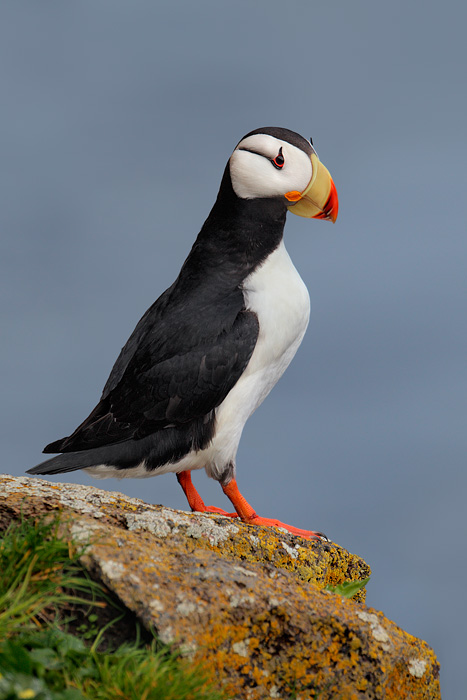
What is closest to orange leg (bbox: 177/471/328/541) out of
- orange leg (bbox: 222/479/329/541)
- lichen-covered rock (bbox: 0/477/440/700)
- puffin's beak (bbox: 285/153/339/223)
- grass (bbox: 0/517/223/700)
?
orange leg (bbox: 222/479/329/541)

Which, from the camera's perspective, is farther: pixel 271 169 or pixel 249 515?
pixel 271 169

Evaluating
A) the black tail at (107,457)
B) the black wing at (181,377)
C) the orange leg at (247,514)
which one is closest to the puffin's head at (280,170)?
the black wing at (181,377)

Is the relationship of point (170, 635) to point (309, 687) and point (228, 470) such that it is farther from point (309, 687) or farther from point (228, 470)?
point (228, 470)

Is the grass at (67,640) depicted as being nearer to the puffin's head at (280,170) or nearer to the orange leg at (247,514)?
the orange leg at (247,514)

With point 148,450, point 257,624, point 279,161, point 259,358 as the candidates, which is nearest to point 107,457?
point 148,450

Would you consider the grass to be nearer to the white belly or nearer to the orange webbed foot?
the white belly

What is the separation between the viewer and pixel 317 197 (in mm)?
6191

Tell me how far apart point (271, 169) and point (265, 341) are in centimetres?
134

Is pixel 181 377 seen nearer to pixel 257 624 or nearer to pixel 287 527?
pixel 287 527

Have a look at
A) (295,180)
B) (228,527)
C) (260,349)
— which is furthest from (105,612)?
(295,180)

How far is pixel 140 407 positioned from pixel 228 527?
1201mm

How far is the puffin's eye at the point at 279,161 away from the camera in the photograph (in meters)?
6.09

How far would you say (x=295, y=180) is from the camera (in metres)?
6.10

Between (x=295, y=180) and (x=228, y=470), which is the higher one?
(x=295, y=180)
